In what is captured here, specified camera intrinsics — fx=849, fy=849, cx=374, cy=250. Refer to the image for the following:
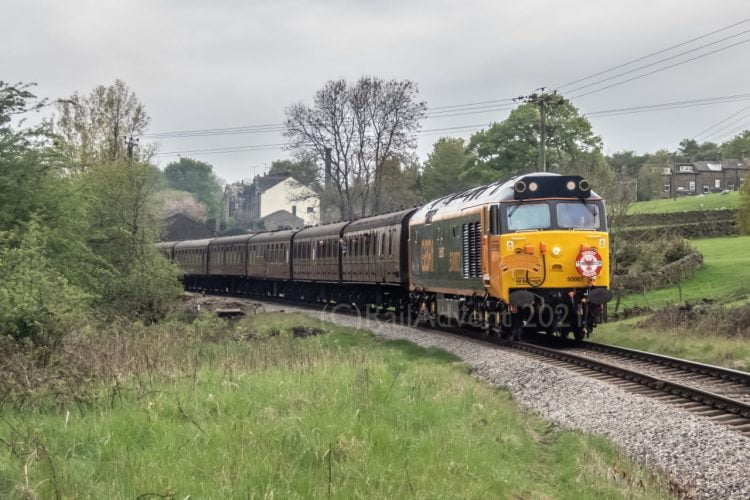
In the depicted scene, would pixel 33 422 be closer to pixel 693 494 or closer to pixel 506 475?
pixel 506 475

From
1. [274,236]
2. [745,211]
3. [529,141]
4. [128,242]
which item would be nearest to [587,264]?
[128,242]

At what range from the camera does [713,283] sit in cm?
3362

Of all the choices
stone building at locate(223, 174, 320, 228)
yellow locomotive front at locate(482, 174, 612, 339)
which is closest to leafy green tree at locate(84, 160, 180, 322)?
yellow locomotive front at locate(482, 174, 612, 339)

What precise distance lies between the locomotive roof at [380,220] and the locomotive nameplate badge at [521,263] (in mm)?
10453

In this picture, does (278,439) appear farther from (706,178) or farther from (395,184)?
(706,178)

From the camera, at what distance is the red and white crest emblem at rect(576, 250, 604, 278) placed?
57.3 feet

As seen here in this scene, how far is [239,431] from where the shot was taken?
25.4 feet

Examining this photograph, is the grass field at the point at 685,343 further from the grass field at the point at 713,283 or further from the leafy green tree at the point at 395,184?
the leafy green tree at the point at 395,184

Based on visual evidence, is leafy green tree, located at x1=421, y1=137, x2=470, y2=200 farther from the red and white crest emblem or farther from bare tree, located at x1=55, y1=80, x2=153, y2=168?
the red and white crest emblem

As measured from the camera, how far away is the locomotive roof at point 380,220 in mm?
27875

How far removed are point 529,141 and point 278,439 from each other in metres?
59.8

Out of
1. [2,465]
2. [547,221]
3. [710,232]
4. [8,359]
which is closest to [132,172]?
[547,221]

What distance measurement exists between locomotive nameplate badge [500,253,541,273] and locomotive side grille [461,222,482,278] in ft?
4.84

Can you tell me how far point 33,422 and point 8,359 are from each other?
11.5 feet
